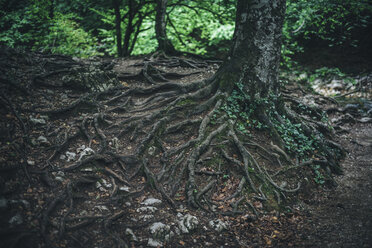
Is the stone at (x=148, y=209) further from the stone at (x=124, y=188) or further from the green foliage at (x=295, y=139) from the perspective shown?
→ the green foliage at (x=295, y=139)

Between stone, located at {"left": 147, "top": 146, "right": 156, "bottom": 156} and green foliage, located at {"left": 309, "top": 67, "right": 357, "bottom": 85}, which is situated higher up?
green foliage, located at {"left": 309, "top": 67, "right": 357, "bottom": 85}

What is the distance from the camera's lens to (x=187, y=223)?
3.49 meters

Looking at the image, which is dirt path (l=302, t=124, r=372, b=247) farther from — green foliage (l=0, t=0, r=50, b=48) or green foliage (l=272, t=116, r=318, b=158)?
green foliage (l=0, t=0, r=50, b=48)

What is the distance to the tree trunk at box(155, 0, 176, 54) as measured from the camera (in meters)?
8.76

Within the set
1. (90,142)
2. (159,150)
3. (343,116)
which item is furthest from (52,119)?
(343,116)

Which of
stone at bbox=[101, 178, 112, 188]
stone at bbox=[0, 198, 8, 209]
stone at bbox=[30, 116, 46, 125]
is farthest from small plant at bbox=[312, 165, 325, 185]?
stone at bbox=[30, 116, 46, 125]

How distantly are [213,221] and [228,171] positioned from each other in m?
1.19

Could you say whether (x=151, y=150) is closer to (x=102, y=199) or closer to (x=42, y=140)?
(x=102, y=199)

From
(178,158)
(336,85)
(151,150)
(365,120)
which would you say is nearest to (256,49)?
(178,158)

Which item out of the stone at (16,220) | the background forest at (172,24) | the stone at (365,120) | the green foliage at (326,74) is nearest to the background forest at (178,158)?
the stone at (16,220)

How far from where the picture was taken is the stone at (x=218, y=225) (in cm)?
355

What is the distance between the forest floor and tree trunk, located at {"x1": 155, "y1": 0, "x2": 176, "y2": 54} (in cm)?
473

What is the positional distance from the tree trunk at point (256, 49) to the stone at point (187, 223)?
3.35m

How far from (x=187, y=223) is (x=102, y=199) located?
1496mm
